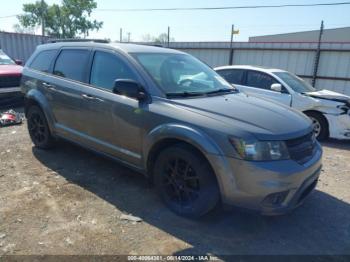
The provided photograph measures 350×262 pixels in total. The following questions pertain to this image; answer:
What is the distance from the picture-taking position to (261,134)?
9.50 ft

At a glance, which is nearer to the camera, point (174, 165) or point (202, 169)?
point (202, 169)

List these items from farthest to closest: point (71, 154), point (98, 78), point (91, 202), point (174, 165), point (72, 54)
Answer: point (71, 154)
point (72, 54)
point (98, 78)
point (91, 202)
point (174, 165)

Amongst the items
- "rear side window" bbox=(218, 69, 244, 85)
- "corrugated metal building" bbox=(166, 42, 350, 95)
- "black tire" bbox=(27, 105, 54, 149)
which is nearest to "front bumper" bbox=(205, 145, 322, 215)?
"black tire" bbox=(27, 105, 54, 149)

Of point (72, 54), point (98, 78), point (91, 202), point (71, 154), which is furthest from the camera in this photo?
point (71, 154)

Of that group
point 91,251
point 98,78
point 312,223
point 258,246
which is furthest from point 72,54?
point 312,223

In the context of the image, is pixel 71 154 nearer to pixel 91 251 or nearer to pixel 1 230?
pixel 1 230

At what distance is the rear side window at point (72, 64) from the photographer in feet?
14.3

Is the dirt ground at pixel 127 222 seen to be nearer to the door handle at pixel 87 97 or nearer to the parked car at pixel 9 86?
the door handle at pixel 87 97

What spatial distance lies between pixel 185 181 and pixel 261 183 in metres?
0.83

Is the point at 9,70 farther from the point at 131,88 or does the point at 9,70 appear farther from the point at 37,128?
the point at 131,88

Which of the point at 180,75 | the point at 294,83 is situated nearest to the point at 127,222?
the point at 180,75

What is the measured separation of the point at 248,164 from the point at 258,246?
2.68ft

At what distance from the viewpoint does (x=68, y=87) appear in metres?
4.45

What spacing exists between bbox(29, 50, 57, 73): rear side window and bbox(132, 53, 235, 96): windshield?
73.7 inches
